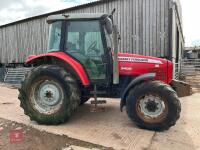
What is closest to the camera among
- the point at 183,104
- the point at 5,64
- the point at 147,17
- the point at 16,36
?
the point at 183,104

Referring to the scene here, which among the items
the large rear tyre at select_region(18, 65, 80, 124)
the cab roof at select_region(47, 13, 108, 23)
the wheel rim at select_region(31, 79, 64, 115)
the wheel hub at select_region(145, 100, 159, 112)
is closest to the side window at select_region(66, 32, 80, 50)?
the cab roof at select_region(47, 13, 108, 23)

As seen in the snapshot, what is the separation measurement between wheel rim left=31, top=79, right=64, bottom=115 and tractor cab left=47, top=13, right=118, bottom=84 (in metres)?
0.75

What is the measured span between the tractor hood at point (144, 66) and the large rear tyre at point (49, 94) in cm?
112

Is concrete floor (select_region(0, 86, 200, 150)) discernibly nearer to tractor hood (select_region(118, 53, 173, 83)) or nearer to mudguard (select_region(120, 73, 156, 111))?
mudguard (select_region(120, 73, 156, 111))

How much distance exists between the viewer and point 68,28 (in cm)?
611

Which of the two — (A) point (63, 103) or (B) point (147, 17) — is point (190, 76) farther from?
(A) point (63, 103)

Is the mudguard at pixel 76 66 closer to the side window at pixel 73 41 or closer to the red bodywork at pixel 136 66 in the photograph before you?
the red bodywork at pixel 136 66

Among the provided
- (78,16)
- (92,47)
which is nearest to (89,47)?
(92,47)

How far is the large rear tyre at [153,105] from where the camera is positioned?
536cm

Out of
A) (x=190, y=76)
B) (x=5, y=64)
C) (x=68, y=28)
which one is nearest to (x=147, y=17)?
(x=190, y=76)

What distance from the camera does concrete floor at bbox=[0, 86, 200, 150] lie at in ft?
15.9

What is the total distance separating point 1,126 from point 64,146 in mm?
1802

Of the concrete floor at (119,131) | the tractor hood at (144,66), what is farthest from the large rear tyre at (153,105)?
the tractor hood at (144,66)

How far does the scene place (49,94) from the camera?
603cm
